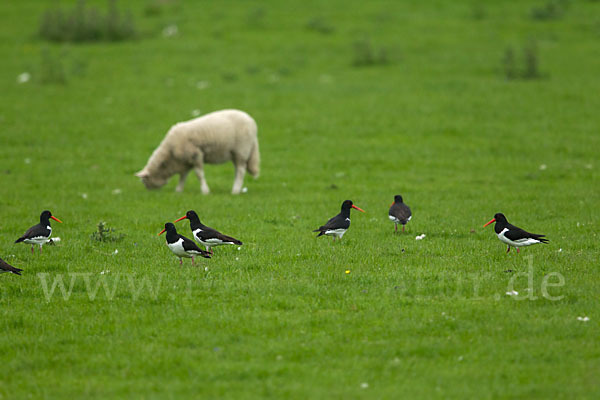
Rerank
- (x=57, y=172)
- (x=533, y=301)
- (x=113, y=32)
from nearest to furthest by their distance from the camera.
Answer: (x=533, y=301), (x=57, y=172), (x=113, y=32)

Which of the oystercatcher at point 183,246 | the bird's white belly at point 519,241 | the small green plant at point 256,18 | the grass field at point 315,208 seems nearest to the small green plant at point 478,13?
the grass field at point 315,208

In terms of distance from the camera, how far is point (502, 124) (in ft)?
78.8

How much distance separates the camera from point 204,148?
18.5 m

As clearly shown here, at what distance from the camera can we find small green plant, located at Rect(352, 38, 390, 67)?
3186 centimetres

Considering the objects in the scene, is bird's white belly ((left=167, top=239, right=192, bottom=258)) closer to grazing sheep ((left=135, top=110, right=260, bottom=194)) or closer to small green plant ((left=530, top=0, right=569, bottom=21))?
grazing sheep ((left=135, top=110, right=260, bottom=194))

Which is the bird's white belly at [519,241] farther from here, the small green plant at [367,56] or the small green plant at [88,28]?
the small green plant at [88,28]

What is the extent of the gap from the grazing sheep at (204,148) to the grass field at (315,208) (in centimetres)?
90

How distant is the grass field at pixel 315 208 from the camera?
306 inches

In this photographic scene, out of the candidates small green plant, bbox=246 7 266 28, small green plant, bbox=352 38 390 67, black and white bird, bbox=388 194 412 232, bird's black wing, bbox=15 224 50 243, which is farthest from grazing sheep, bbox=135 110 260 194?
small green plant, bbox=246 7 266 28

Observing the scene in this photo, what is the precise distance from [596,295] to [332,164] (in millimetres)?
12231


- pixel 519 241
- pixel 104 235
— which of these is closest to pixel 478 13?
pixel 519 241

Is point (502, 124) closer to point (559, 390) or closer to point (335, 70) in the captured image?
point (335, 70)

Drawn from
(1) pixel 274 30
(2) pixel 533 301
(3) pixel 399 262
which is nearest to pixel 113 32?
(1) pixel 274 30

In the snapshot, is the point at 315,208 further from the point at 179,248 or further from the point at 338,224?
the point at 179,248
